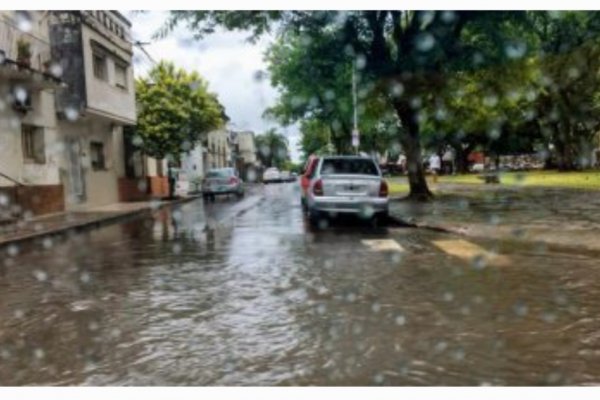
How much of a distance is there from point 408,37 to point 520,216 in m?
8.37

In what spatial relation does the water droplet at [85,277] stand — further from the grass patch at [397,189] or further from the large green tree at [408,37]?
the grass patch at [397,189]

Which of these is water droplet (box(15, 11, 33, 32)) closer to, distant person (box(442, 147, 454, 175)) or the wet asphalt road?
the wet asphalt road

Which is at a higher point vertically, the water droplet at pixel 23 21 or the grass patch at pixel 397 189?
the water droplet at pixel 23 21

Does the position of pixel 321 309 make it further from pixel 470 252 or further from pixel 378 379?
pixel 470 252

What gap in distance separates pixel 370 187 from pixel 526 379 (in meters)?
11.2

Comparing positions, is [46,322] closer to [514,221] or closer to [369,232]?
[369,232]

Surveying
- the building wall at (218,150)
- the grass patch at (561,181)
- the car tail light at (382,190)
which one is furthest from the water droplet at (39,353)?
the building wall at (218,150)

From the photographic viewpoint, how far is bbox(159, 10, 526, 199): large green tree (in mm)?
21250

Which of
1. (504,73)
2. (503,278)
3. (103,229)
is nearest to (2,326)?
(503,278)

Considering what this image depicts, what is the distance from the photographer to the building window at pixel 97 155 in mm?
29702

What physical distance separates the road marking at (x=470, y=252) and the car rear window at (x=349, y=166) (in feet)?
14.0

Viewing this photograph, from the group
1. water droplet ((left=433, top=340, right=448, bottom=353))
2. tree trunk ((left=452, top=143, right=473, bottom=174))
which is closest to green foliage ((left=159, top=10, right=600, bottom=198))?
water droplet ((left=433, top=340, right=448, bottom=353))

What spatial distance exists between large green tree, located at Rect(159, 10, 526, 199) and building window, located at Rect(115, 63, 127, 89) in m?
9.60

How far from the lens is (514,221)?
48.3ft
